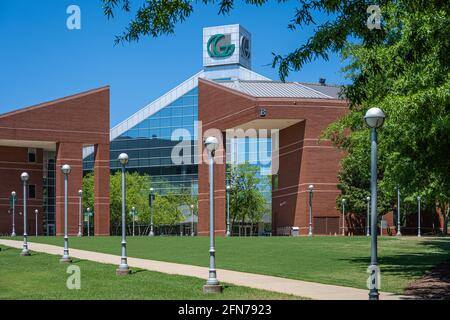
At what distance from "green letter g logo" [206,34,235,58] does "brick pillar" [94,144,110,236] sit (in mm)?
48497

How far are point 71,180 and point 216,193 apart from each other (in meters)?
18.6

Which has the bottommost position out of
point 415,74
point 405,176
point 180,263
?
point 180,263

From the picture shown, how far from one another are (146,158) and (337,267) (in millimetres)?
105206

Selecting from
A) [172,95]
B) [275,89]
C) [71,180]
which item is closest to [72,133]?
[71,180]

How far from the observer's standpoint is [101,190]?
92.1 meters

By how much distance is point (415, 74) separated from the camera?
2106 centimetres

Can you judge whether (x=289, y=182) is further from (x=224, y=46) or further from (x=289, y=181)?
(x=224, y=46)

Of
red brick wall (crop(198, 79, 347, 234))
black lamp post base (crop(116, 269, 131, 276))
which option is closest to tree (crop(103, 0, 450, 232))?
black lamp post base (crop(116, 269, 131, 276))

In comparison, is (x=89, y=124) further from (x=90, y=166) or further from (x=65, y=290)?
(x=65, y=290)

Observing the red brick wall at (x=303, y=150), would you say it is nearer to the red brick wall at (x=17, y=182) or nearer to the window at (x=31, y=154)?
the window at (x=31, y=154)

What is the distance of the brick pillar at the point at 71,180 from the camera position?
89125mm

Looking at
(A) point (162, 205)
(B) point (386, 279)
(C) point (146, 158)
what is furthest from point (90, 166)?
(B) point (386, 279)

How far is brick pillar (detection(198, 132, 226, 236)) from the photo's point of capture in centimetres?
8519
